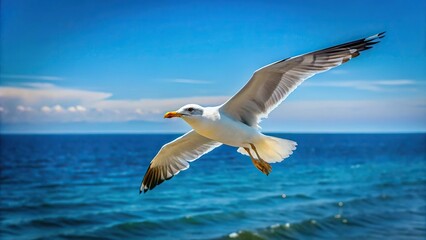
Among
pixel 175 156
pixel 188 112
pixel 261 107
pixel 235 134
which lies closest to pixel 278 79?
pixel 261 107

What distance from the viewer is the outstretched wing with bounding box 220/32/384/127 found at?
3.28 meters

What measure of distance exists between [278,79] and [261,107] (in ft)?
0.81

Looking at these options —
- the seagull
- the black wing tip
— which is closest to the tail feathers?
the seagull

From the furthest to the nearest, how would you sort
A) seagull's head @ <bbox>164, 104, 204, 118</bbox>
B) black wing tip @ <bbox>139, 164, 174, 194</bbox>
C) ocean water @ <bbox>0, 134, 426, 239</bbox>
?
1. ocean water @ <bbox>0, 134, 426, 239</bbox>
2. black wing tip @ <bbox>139, 164, 174, 194</bbox>
3. seagull's head @ <bbox>164, 104, 204, 118</bbox>

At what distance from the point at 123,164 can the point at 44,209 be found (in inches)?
481

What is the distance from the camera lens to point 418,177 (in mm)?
19953

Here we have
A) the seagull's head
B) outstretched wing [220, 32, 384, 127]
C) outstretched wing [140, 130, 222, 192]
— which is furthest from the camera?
outstretched wing [140, 130, 222, 192]

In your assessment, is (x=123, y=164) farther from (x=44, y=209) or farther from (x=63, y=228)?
(x=63, y=228)

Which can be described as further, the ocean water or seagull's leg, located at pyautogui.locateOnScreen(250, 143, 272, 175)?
the ocean water

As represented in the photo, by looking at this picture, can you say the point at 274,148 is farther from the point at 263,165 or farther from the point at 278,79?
the point at 278,79

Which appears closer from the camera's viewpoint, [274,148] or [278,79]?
[278,79]

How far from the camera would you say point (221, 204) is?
45.1 ft

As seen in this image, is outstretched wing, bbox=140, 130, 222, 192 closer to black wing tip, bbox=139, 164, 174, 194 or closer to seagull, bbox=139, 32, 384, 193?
black wing tip, bbox=139, 164, 174, 194

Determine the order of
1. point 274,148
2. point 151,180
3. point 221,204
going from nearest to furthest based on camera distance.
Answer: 1. point 274,148
2. point 151,180
3. point 221,204
